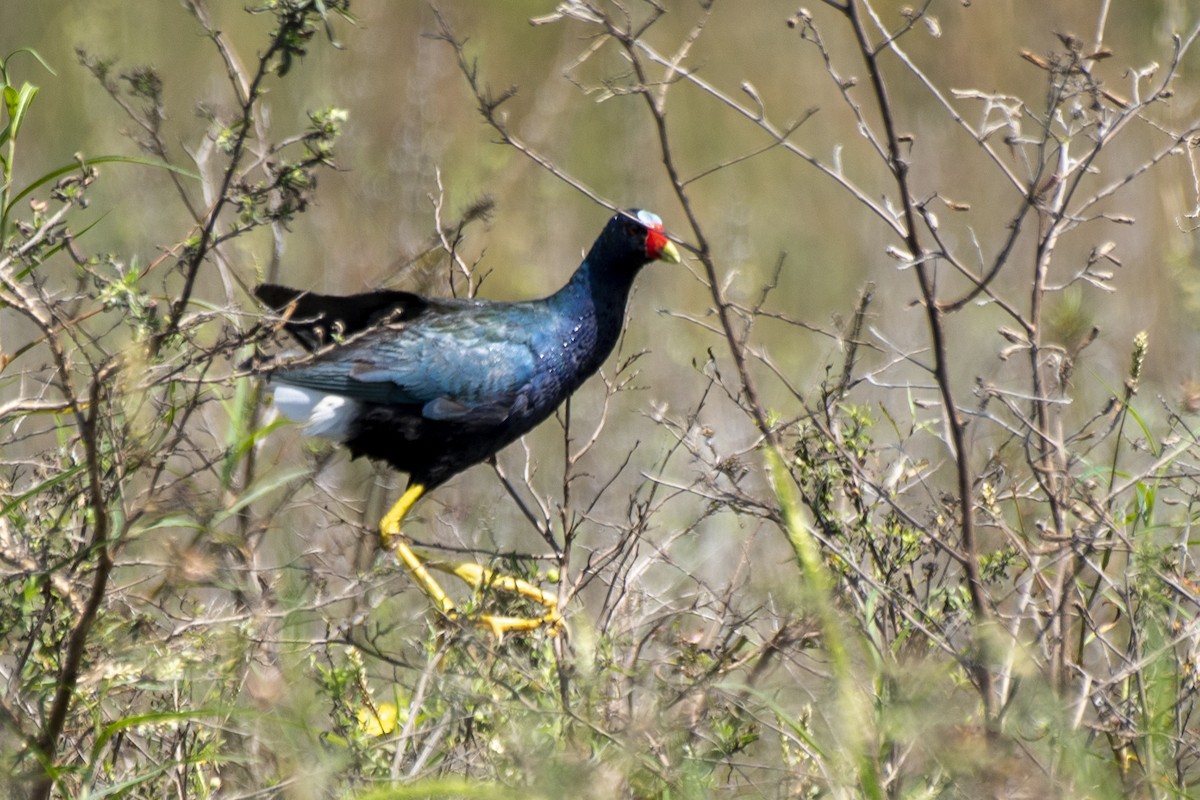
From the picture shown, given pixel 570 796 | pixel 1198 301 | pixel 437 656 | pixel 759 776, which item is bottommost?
pixel 759 776

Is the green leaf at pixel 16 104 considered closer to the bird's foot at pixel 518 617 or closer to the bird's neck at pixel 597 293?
the bird's foot at pixel 518 617

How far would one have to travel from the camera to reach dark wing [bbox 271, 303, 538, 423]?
4453 millimetres

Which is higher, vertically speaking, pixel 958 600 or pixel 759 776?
pixel 958 600

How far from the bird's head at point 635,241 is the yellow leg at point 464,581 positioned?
3.33 feet

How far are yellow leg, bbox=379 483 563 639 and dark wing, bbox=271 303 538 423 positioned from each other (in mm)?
313

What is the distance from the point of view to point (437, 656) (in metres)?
2.78

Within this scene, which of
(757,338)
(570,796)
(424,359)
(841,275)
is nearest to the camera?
(570,796)

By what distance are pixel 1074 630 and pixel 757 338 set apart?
4105 mm

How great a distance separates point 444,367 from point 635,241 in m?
0.76

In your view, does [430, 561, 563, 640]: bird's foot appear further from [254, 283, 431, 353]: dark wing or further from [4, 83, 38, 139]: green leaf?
[4, 83, 38, 139]: green leaf

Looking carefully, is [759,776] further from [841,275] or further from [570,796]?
[841,275]

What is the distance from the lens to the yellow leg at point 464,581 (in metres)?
3.25

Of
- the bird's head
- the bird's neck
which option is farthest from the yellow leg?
the bird's head

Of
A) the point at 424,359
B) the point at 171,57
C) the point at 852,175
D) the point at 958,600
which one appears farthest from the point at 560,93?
the point at 958,600
